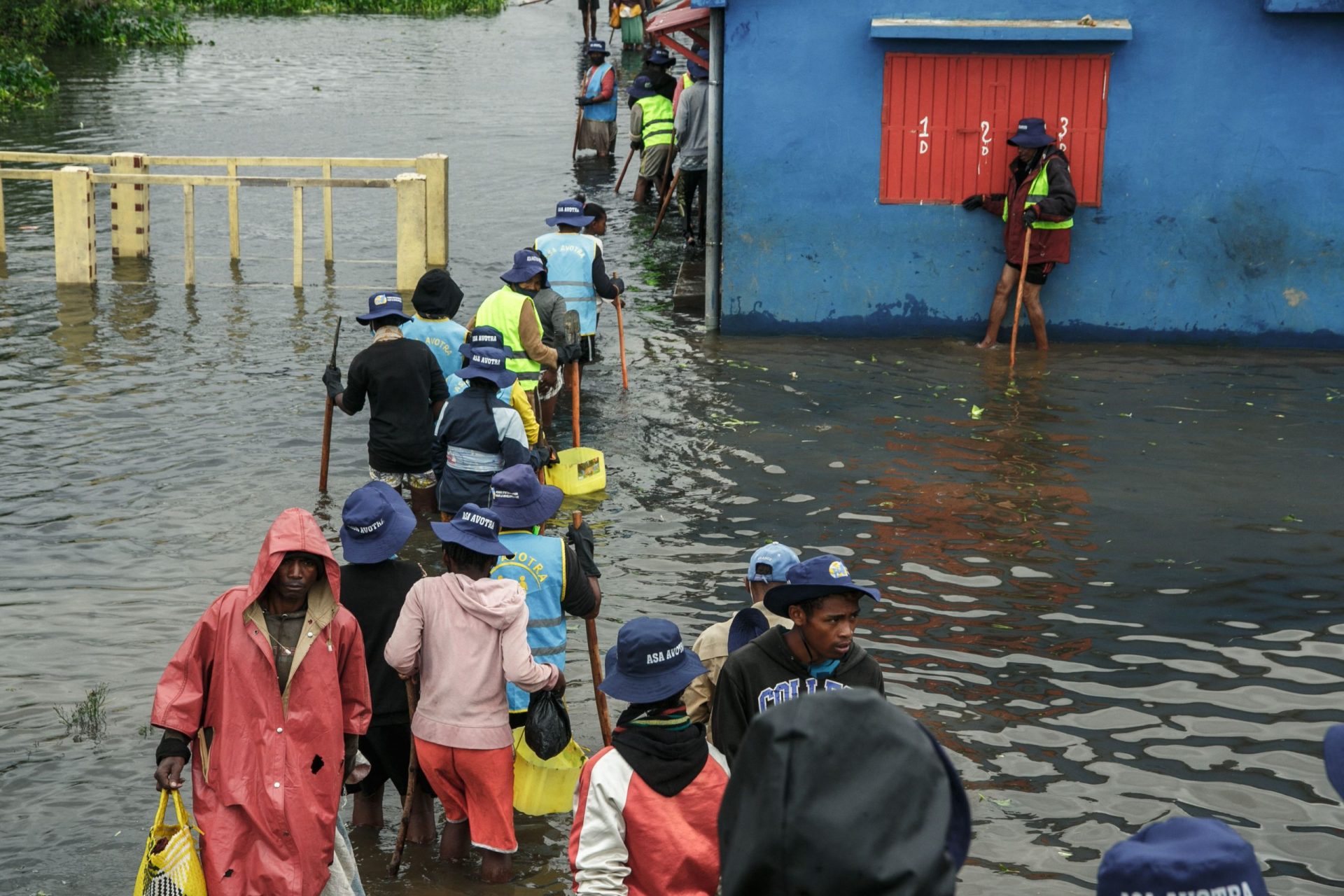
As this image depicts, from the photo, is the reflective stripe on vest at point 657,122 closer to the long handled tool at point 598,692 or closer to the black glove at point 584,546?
the long handled tool at point 598,692

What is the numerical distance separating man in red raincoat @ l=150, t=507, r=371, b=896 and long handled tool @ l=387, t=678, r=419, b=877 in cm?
79

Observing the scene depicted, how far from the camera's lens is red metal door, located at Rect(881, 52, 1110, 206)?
13.8 meters

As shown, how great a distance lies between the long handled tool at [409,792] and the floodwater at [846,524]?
0.10m

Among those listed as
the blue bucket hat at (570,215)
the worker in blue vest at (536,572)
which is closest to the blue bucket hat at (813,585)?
the worker in blue vest at (536,572)

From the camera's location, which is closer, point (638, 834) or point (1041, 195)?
point (638, 834)

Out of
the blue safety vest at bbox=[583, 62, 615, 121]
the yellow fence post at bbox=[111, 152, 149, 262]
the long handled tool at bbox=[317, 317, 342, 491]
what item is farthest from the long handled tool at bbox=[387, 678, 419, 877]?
the blue safety vest at bbox=[583, 62, 615, 121]

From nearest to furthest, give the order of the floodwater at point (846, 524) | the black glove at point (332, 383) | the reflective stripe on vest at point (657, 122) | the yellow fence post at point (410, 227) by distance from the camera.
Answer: the floodwater at point (846, 524)
the black glove at point (332, 383)
the yellow fence post at point (410, 227)
the reflective stripe on vest at point (657, 122)

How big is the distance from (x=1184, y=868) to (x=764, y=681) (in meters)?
2.64

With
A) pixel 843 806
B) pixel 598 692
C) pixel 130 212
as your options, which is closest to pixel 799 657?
pixel 598 692

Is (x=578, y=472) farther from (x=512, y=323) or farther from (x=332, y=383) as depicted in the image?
(x=332, y=383)

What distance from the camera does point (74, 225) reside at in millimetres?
15625

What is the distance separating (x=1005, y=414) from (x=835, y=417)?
136 centimetres

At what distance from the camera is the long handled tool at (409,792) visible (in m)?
5.99

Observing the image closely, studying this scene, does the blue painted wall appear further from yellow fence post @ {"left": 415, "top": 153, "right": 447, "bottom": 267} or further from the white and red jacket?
the white and red jacket
